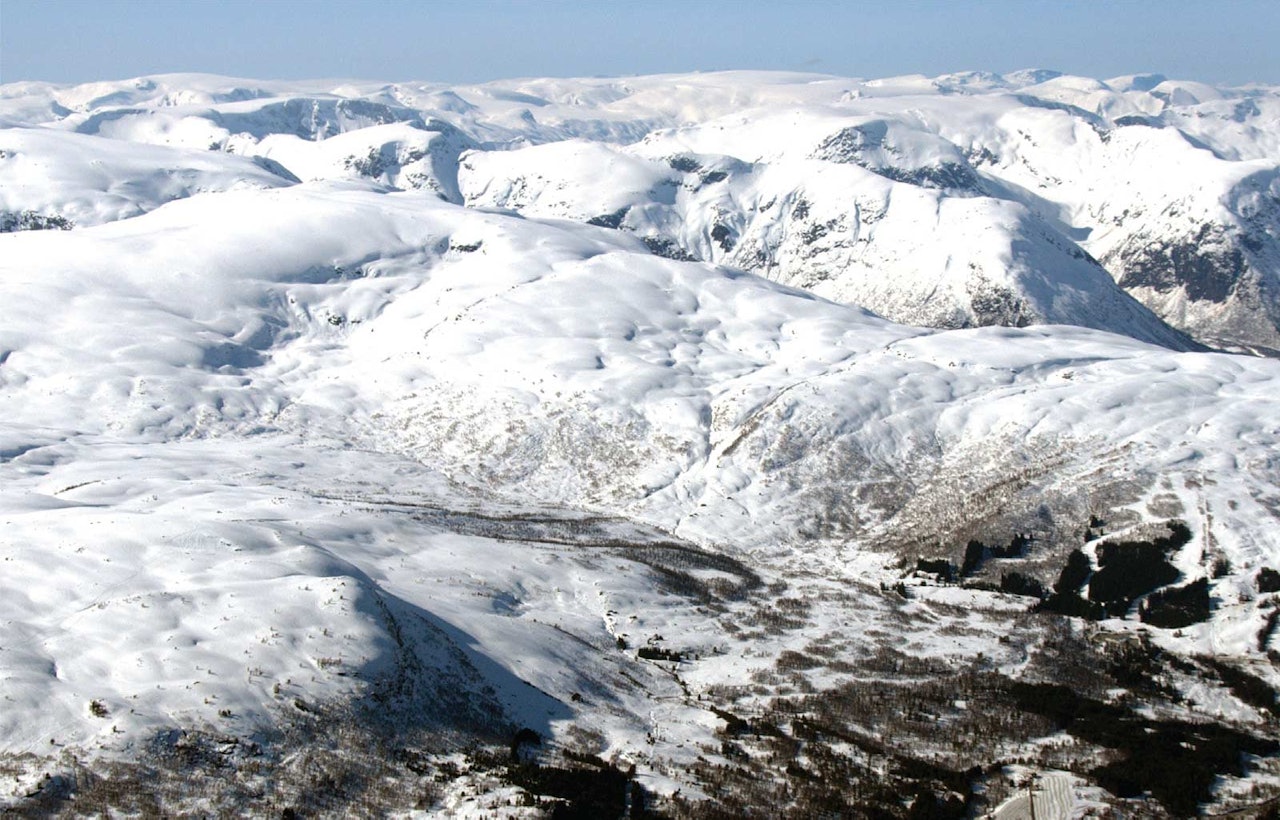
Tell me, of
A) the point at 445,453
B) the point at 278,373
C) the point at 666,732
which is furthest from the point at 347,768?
the point at 278,373

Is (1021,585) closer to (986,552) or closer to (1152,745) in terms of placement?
(986,552)

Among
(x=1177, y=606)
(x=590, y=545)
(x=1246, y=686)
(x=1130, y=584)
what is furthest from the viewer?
(x=590, y=545)

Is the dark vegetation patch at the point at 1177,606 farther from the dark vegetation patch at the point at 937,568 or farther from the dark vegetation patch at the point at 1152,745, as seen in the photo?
the dark vegetation patch at the point at 1152,745

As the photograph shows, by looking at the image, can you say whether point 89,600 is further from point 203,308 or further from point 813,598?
point 203,308

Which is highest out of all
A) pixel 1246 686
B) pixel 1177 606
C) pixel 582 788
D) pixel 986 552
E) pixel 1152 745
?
pixel 582 788

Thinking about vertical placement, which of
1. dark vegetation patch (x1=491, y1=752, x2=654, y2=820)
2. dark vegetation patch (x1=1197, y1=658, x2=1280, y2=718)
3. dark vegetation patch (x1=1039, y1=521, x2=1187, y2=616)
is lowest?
dark vegetation patch (x1=1039, y1=521, x2=1187, y2=616)

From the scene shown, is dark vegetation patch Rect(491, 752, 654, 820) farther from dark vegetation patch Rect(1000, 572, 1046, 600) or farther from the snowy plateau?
dark vegetation patch Rect(1000, 572, 1046, 600)

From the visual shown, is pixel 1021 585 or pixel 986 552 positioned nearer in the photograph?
pixel 1021 585

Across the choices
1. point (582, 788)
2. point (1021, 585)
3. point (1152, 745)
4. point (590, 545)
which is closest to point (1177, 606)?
point (1021, 585)

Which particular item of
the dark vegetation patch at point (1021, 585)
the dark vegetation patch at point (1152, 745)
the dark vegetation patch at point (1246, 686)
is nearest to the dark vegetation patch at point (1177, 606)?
the dark vegetation patch at point (1246, 686)

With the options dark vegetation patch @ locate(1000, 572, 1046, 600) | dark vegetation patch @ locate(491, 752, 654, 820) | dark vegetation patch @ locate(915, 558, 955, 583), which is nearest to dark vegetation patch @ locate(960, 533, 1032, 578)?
dark vegetation patch @ locate(915, 558, 955, 583)
